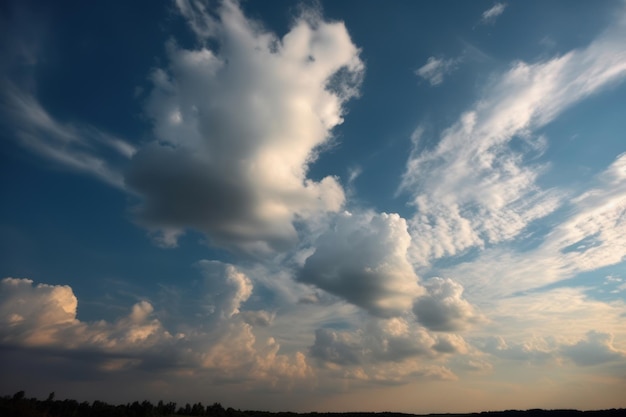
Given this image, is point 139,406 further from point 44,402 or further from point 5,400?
point 5,400

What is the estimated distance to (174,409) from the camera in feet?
633

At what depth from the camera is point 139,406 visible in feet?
521

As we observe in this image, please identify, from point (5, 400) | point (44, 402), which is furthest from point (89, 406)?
point (5, 400)

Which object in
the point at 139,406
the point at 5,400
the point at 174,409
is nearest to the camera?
the point at 5,400

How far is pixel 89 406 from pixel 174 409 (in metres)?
55.6

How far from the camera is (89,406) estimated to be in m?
146

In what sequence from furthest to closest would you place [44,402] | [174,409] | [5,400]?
[174,409] < [44,402] < [5,400]

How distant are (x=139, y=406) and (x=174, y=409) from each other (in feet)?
128

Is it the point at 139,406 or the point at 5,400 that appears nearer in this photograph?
the point at 5,400

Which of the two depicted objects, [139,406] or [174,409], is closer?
[139,406]

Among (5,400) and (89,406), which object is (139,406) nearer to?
(89,406)

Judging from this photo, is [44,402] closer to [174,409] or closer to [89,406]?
[89,406]

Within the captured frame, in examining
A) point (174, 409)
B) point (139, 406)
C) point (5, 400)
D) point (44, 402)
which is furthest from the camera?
point (174, 409)

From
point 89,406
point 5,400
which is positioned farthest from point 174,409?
point 5,400
